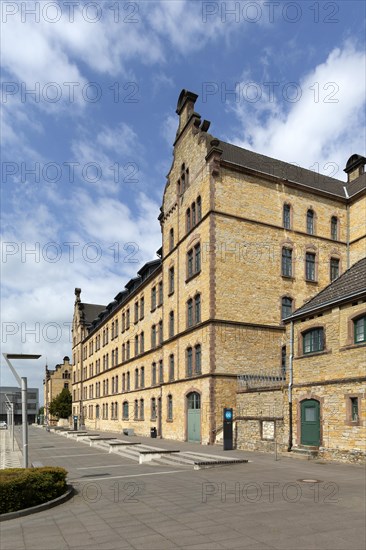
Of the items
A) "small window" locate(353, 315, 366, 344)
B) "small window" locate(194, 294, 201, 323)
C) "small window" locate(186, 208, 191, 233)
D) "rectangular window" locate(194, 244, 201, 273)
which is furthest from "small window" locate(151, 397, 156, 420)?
"small window" locate(353, 315, 366, 344)

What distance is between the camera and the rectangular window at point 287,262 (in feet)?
105

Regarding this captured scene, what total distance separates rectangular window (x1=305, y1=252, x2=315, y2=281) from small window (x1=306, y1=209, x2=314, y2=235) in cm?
164

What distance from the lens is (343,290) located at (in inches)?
815

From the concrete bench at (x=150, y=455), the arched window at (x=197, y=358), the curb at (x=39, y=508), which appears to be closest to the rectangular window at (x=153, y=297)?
the arched window at (x=197, y=358)

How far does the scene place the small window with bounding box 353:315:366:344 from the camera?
731 inches

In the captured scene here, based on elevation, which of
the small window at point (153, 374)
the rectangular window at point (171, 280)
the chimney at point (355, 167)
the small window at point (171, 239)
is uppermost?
the chimney at point (355, 167)

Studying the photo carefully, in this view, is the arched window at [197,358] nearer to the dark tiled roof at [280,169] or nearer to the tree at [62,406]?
the dark tiled roof at [280,169]

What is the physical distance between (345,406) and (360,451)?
172cm

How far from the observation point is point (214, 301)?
28188mm

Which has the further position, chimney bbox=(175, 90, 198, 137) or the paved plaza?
chimney bbox=(175, 90, 198, 137)

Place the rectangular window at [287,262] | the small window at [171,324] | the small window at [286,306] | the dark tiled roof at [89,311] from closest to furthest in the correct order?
the small window at [286,306] < the rectangular window at [287,262] < the small window at [171,324] < the dark tiled roof at [89,311]

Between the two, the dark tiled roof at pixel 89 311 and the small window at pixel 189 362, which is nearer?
the small window at pixel 189 362

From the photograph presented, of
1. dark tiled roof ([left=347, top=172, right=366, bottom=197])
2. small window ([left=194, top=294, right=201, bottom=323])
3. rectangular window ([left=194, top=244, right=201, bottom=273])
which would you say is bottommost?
small window ([left=194, top=294, right=201, bottom=323])

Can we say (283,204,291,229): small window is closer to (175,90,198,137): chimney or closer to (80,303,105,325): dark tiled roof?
(175,90,198,137): chimney
